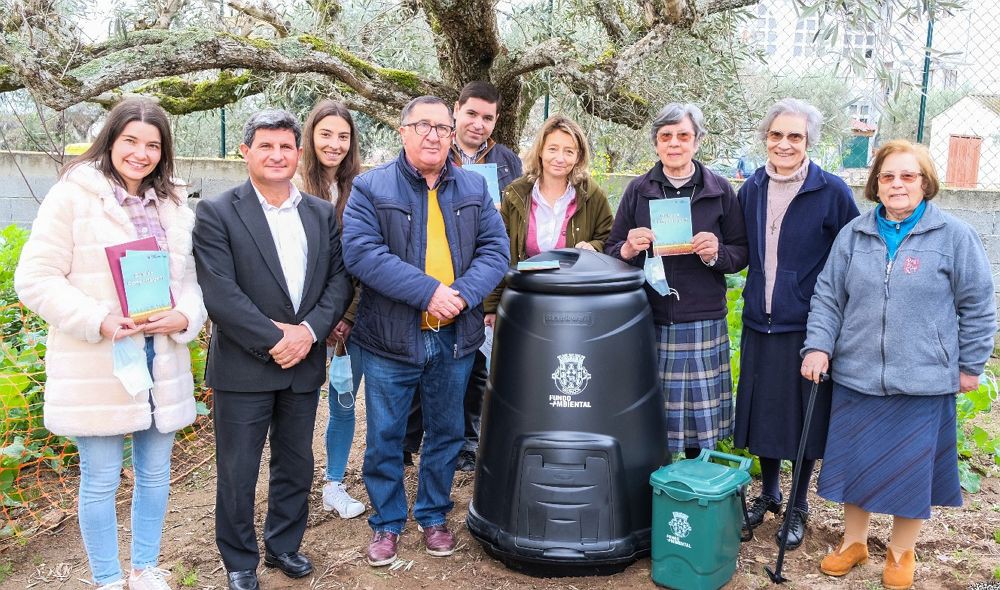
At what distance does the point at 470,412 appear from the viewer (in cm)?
424

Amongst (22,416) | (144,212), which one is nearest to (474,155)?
(144,212)

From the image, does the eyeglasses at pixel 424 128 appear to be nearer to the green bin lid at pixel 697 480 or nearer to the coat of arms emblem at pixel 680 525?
the green bin lid at pixel 697 480

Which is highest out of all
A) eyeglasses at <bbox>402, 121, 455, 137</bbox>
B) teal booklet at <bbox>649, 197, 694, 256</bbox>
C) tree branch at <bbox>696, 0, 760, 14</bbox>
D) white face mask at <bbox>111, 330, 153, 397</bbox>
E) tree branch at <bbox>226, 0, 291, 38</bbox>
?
tree branch at <bbox>226, 0, 291, 38</bbox>

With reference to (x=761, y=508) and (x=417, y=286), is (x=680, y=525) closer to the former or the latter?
(x=761, y=508)

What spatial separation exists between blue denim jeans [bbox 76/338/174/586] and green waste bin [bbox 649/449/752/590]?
1740mm

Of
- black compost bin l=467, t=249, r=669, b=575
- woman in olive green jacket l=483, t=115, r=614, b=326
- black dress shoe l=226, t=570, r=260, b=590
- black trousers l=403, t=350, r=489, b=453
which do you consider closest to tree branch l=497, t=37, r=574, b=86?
woman in olive green jacket l=483, t=115, r=614, b=326

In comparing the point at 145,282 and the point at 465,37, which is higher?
the point at 465,37

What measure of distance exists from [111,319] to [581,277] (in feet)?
5.12

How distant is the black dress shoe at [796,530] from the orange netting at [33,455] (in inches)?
114

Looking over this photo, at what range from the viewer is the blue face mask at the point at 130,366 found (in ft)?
8.49

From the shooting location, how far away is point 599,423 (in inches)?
117

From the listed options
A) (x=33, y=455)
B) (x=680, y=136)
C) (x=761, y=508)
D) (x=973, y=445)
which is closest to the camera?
(x=680, y=136)

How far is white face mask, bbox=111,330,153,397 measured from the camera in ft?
8.49

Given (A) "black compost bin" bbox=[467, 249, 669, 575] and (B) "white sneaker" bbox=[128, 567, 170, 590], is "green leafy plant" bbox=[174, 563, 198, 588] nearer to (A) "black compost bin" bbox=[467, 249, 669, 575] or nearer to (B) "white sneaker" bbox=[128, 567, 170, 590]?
(B) "white sneaker" bbox=[128, 567, 170, 590]
